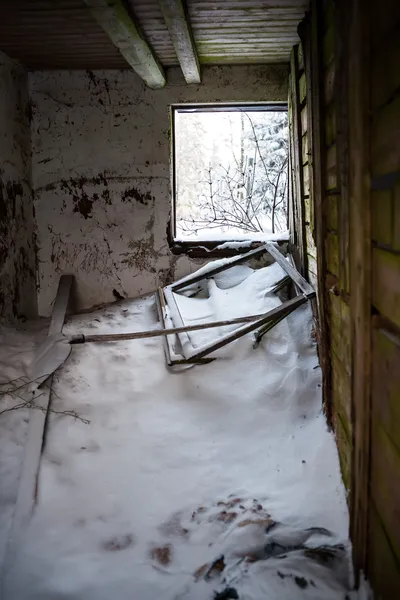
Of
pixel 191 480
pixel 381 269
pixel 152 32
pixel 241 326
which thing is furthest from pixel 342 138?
pixel 152 32

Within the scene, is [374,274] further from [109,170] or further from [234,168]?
[234,168]

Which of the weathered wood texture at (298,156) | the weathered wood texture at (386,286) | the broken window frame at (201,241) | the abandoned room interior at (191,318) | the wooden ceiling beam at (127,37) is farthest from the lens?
the broken window frame at (201,241)

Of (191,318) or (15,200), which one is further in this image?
(15,200)

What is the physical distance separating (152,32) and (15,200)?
1.86 metres

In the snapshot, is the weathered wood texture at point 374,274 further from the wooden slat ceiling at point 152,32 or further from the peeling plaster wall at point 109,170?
the peeling plaster wall at point 109,170

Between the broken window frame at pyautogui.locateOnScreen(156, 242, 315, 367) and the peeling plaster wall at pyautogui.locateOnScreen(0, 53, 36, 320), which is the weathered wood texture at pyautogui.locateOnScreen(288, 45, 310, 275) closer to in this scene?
the broken window frame at pyautogui.locateOnScreen(156, 242, 315, 367)

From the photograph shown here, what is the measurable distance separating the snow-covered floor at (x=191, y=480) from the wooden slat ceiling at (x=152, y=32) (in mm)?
1965

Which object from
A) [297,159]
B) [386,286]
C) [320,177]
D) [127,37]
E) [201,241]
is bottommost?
[386,286]

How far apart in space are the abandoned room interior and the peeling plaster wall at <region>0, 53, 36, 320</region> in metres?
0.03

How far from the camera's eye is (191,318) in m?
4.20

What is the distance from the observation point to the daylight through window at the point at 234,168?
8.16 metres

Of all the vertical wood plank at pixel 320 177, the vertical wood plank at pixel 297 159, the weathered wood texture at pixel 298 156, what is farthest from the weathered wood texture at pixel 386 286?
the vertical wood plank at pixel 297 159

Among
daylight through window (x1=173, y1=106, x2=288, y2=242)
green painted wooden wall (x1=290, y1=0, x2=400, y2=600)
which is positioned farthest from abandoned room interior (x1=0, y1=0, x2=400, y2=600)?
daylight through window (x1=173, y1=106, x2=288, y2=242)

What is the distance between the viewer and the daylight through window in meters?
8.16
